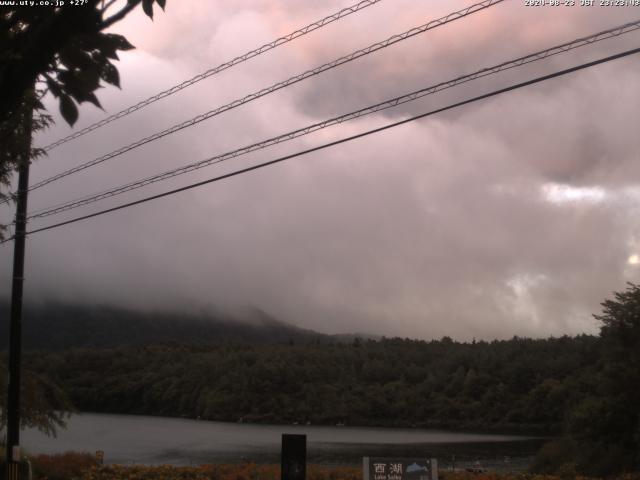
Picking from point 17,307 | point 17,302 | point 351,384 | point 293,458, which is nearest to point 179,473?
point 17,307

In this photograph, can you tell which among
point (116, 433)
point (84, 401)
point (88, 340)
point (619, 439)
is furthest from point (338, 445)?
point (88, 340)

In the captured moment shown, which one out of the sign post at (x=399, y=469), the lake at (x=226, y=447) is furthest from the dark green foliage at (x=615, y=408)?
the sign post at (x=399, y=469)

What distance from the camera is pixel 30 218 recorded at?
16984 mm

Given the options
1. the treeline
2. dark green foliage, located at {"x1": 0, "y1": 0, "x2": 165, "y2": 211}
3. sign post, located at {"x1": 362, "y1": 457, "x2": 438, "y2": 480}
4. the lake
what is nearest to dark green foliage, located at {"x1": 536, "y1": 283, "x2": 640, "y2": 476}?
the lake

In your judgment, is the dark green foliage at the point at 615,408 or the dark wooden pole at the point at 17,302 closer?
the dark wooden pole at the point at 17,302

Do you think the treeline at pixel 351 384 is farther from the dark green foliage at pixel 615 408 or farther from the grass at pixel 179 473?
the grass at pixel 179 473

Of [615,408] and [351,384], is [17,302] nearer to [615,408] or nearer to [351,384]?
[615,408]

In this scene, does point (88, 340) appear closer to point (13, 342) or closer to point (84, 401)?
point (84, 401)

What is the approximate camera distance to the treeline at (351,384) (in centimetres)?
9338

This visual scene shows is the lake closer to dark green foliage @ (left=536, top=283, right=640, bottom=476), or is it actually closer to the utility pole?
dark green foliage @ (left=536, top=283, right=640, bottom=476)

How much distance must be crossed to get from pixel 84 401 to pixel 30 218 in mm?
75742

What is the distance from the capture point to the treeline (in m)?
93.4

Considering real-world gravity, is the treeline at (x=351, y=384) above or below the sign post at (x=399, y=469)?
above

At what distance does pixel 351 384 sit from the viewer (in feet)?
351
